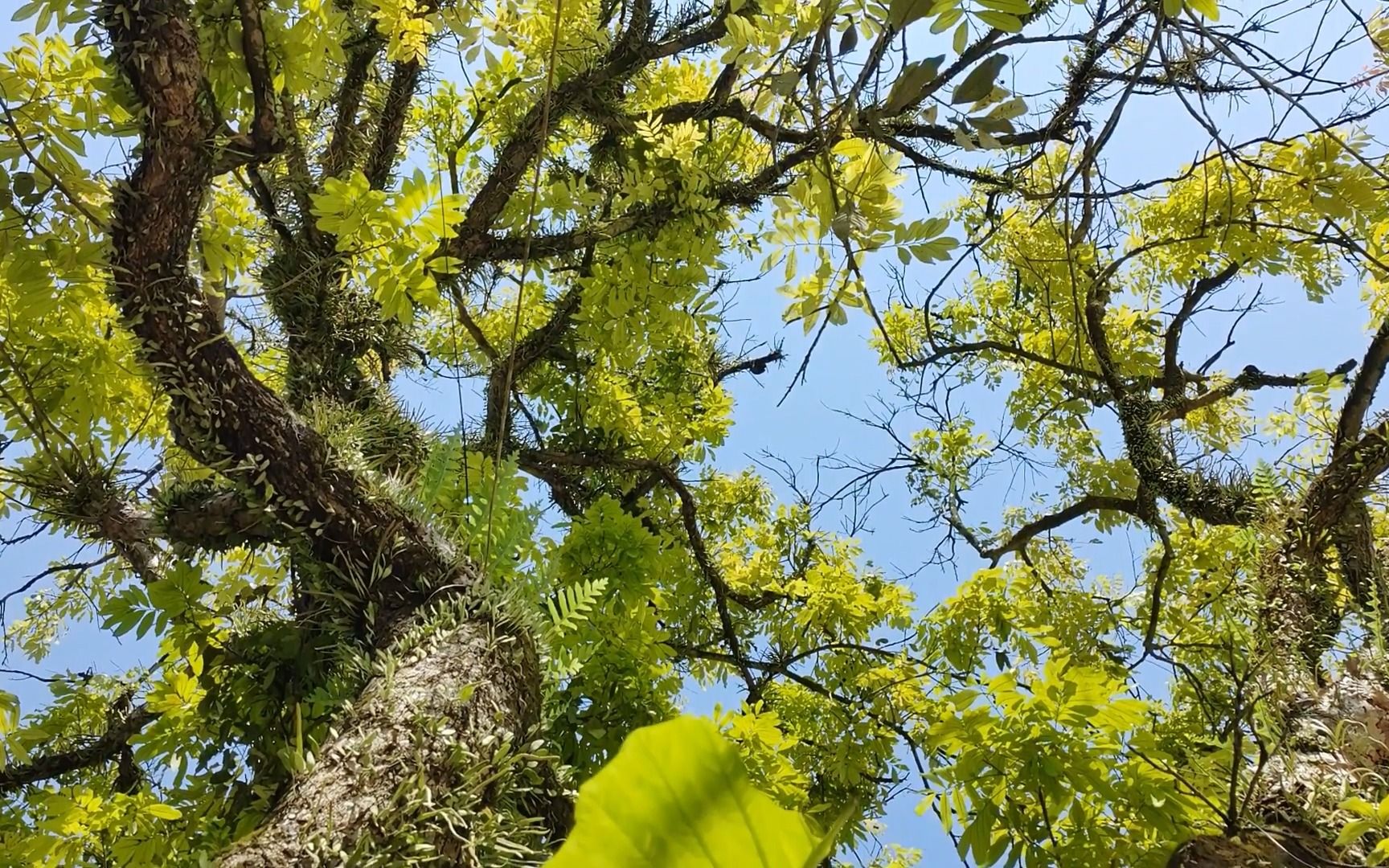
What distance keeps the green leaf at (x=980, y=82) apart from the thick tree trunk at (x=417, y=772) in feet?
3.75

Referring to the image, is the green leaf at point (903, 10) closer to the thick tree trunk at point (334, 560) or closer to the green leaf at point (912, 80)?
the green leaf at point (912, 80)

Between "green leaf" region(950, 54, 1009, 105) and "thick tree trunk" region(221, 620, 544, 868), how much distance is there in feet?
3.75

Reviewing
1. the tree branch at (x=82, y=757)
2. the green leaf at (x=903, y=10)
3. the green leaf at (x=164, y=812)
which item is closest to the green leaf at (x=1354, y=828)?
the green leaf at (x=903, y=10)

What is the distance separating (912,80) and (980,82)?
0.07m

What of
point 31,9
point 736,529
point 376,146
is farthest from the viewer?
point 736,529

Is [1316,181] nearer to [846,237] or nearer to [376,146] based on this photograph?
[846,237]

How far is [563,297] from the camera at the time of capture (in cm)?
366

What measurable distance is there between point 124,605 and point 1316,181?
315 centimetres

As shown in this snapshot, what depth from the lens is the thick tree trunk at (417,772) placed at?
954 millimetres

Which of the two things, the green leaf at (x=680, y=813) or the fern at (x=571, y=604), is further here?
the fern at (x=571, y=604)

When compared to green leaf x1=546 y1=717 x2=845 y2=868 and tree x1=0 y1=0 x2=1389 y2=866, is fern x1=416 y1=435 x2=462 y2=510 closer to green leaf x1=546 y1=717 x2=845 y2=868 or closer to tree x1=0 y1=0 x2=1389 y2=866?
tree x1=0 y1=0 x2=1389 y2=866

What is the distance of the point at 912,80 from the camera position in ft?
2.64

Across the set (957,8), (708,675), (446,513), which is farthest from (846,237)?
(708,675)

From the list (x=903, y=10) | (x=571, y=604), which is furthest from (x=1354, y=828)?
(x=571, y=604)
